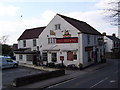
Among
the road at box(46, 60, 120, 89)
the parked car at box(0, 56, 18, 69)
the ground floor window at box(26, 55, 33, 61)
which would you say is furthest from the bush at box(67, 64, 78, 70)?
the parked car at box(0, 56, 18, 69)

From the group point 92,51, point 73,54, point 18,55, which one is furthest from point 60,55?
point 18,55

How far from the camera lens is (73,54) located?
90.7 ft

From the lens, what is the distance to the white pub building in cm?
2747

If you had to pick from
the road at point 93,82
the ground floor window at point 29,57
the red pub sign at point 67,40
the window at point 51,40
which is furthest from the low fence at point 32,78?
the ground floor window at point 29,57

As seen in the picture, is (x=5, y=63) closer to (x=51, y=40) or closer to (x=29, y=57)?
(x=29, y=57)

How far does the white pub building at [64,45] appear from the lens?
90.1ft

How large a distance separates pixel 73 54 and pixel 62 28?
537 cm

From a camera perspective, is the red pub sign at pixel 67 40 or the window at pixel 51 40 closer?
the red pub sign at pixel 67 40

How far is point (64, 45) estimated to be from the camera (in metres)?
29.0

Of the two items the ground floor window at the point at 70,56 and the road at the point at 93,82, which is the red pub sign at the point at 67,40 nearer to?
the ground floor window at the point at 70,56

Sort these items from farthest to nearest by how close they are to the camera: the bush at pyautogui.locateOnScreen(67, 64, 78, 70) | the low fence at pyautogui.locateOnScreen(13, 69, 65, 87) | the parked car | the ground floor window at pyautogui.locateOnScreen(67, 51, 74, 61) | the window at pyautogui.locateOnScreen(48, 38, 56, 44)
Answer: the window at pyautogui.locateOnScreen(48, 38, 56, 44) → the ground floor window at pyautogui.locateOnScreen(67, 51, 74, 61) → the parked car → the bush at pyautogui.locateOnScreen(67, 64, 78, 70) → the low fence at pyautogui.locateOnScreen(13, 69, 65, 87)

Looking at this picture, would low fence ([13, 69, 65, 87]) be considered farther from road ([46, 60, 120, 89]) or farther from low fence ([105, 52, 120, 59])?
low fence ([105, 52, 120, 59])

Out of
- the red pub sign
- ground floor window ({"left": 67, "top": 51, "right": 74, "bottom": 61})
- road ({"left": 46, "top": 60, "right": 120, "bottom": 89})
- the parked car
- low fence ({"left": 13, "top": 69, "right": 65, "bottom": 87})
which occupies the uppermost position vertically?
the red pub sign

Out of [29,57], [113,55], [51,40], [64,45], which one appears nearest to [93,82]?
[64,45]
